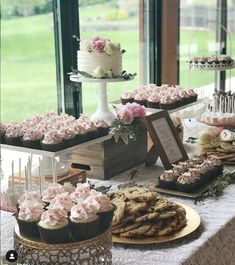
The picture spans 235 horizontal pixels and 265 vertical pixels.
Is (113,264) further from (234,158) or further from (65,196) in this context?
(234,158)

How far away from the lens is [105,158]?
173 cm

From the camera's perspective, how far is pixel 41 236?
101 cm

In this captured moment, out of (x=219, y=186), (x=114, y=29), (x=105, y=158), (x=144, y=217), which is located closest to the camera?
(x=144, y=217)

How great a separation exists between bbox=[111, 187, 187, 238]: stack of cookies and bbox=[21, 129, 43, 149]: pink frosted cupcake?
342mm

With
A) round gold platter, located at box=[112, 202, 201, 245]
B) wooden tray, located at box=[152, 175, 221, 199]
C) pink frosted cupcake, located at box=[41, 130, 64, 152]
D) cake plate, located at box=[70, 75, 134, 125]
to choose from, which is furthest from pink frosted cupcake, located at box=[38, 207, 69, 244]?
cake plate, located at box=[70, 75, 134, 125]

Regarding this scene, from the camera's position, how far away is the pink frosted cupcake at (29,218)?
103cm

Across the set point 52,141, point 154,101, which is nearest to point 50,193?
point 52,141

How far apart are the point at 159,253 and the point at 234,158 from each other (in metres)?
0.76

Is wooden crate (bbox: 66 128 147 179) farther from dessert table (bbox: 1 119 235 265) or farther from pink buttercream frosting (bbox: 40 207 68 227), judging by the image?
pink buttercream frosting (bbox: 40 207 68 227)

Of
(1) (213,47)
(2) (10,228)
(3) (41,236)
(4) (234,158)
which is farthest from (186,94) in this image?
(1) (213,47)

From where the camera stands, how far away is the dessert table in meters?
1.17

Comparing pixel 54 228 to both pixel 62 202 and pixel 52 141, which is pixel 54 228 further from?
pixel 52 141

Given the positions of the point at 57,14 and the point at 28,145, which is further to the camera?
the point at 57,14

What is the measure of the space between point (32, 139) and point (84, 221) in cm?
54
